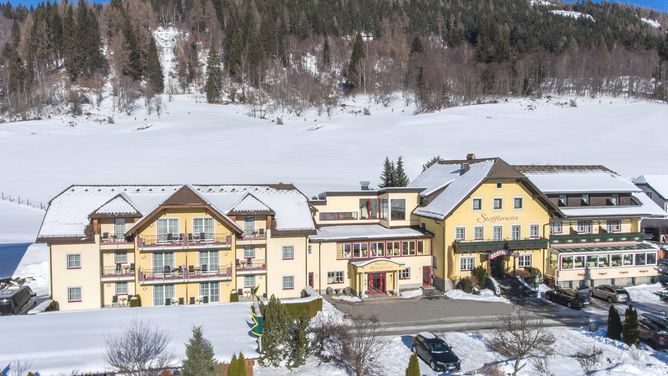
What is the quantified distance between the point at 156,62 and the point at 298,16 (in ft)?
169

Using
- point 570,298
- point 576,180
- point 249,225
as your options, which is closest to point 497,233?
point 570,298

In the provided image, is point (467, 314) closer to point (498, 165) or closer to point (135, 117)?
point (498, 165)

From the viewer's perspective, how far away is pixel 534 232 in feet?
130

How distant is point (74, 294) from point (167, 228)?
6983mm

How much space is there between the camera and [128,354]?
19500mm

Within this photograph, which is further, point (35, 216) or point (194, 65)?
point (194, 65)

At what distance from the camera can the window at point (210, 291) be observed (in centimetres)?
3362

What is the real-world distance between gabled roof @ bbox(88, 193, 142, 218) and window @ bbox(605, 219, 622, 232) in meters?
36.8

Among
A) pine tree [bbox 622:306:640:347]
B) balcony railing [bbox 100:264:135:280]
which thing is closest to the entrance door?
pine tree [bbox 622:306:640:347]

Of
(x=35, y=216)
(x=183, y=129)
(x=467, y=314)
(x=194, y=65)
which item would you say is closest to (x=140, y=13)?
(x=194, y=65)

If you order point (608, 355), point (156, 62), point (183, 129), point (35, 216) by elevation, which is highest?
point (156, 62)

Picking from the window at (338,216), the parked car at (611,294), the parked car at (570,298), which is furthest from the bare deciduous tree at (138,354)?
the parked car at (611,294)

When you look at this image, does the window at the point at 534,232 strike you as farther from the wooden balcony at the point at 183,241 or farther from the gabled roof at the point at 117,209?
the gabled roof at the point at 117,209

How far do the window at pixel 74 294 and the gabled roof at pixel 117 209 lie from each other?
186 inches
